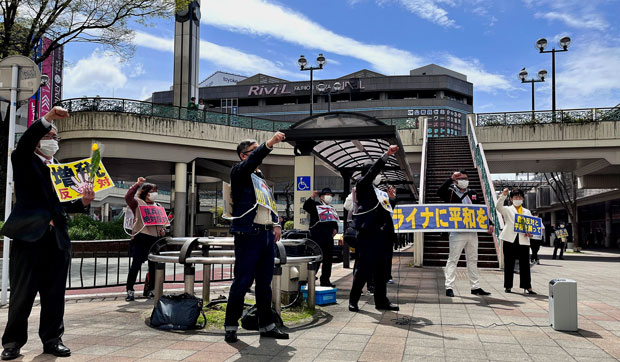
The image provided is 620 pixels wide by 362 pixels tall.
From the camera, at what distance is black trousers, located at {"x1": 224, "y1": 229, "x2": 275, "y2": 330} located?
4777mm

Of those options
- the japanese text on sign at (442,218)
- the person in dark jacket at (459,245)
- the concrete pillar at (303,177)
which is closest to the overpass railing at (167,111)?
the concrete pillar at (303,177)

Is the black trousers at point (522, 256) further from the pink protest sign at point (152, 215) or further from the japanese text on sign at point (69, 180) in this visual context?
the japanese text on sign at point (69, 180)

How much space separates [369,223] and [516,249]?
11.5ft

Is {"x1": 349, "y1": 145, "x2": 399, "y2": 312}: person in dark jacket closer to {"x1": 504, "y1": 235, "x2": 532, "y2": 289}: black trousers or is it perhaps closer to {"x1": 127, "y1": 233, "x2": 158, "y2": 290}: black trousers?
{"x1": 504, "y1": 235, "x2": 532, "y2": 289}: black trousers

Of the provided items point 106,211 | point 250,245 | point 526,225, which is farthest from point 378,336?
point 106,211

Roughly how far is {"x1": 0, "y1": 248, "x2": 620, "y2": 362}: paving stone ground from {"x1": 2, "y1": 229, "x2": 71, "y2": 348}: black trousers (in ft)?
0.73

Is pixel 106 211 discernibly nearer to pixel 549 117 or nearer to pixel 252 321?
pixel 549 117

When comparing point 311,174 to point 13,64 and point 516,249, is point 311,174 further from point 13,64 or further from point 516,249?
point 13,64

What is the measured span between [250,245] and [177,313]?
1274mm

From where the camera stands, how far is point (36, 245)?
13.8ft

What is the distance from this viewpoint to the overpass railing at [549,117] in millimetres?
23797

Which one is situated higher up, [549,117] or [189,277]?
[549,117]

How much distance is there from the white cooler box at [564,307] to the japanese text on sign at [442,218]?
268 centimetres

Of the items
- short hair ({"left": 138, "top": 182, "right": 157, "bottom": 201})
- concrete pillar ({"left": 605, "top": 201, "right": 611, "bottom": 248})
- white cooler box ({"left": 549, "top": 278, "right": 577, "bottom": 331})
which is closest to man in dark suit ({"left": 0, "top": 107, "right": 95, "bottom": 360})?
short hair ({"left": 138, "top": 182, "right": 157, "bottom": 201})
